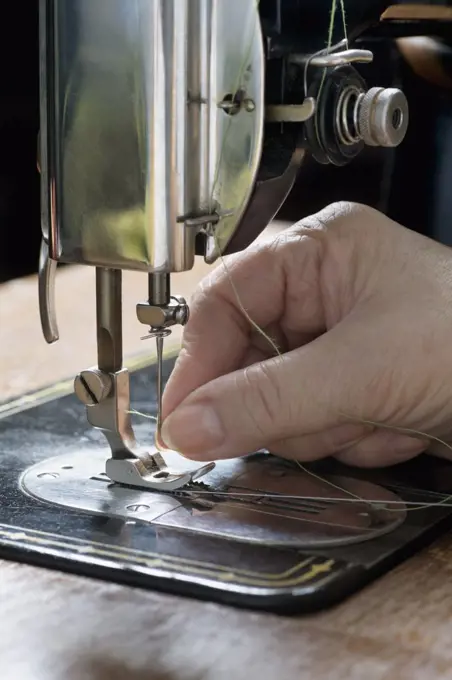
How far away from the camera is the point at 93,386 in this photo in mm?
892

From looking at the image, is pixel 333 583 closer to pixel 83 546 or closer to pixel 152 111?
pixel 83 546

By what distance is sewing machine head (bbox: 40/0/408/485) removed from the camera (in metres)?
0.79

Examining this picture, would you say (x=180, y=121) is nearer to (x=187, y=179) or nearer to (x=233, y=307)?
(x=187, y=179)

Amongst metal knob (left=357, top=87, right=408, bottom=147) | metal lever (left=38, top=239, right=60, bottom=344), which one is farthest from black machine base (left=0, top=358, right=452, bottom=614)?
metal knob (left=357, top=87, right=408, bottom=147)

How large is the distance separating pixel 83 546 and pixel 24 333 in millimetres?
687

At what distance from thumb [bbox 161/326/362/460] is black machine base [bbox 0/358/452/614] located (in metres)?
0.04

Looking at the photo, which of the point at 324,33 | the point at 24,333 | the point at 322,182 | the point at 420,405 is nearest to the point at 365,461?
the point at 420,405

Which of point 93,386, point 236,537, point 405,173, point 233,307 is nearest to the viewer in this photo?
point 236,537

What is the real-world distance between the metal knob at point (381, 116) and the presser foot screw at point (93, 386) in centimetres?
25

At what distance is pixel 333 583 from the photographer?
0.71 meters

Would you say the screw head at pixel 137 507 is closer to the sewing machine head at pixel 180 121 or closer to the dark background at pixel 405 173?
the sewing machine head at pixel 180 121

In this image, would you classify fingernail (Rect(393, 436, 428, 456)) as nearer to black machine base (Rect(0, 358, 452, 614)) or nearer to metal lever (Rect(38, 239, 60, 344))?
black machine base (Rect(0, 358, 452, 614))

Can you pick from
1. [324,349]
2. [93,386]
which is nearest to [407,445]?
[324,349]

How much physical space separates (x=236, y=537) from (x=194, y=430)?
11 cm
